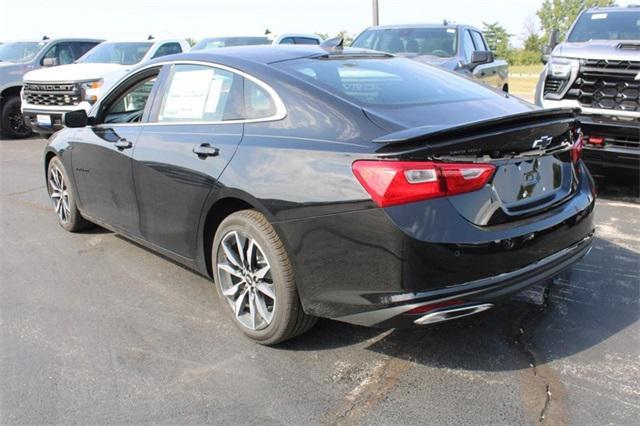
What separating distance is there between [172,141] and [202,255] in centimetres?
76

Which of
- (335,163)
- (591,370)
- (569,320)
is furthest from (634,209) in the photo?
(335,163)

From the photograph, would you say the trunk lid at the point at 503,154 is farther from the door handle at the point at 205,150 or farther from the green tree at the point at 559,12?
the green tree at the point at 559,12

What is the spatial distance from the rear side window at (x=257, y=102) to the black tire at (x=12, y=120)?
1017cm

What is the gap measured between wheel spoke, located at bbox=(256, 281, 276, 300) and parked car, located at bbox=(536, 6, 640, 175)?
3727 millimetres

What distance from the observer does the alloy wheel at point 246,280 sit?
3.16m

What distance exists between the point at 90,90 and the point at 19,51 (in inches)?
171

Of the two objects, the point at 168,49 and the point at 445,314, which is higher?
the point at 168,49

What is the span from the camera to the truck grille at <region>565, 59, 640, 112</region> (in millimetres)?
5684

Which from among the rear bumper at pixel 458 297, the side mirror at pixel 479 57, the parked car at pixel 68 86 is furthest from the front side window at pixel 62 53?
the rear bumper at pixel 458 297

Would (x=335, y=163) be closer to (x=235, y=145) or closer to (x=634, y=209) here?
(x=235, y=145)

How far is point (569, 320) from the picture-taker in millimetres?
3424

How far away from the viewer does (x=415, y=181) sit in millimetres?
2512

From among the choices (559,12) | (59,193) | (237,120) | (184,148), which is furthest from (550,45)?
(559,12)

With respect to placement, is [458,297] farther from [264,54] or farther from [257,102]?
[264,54]
